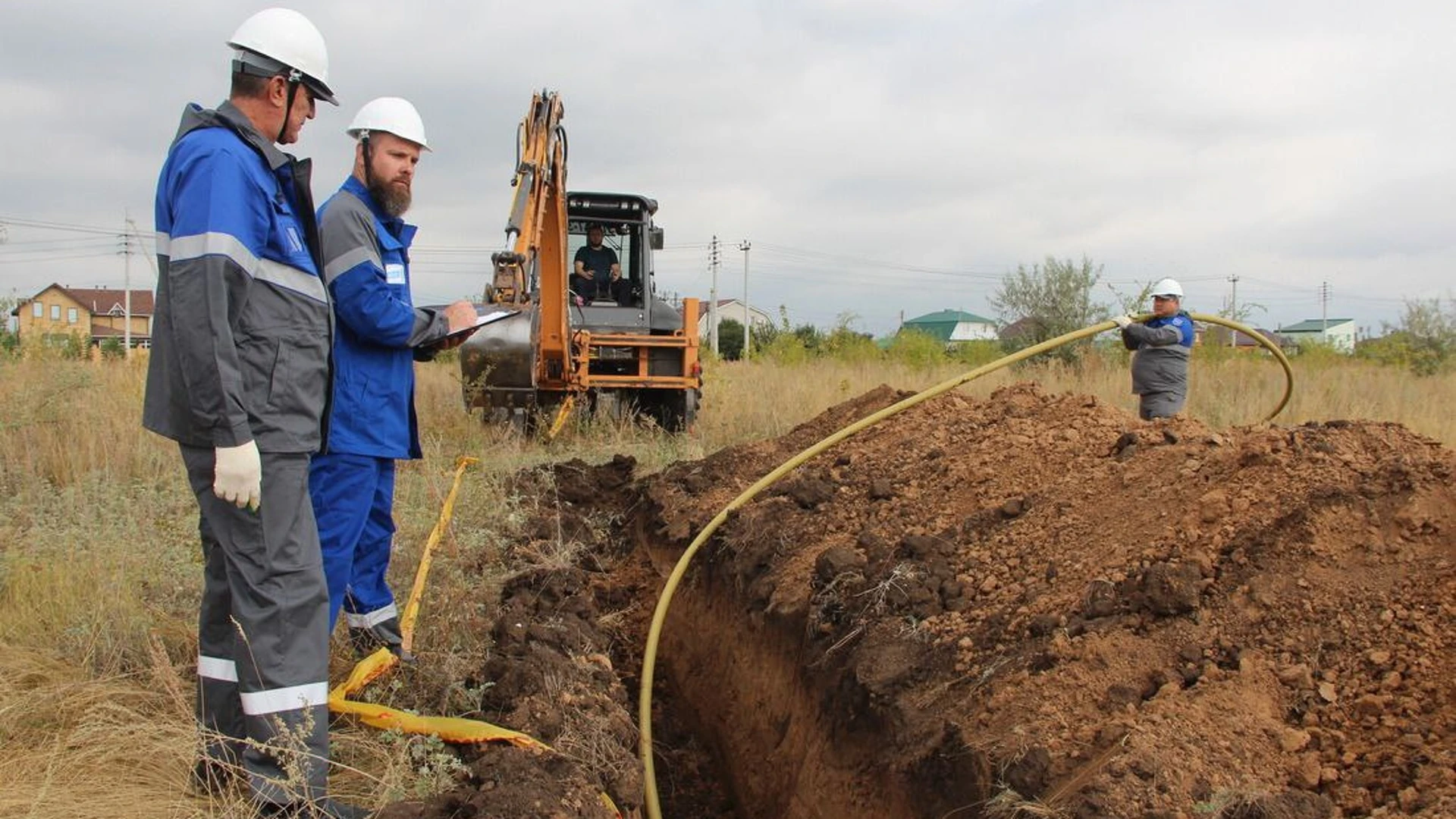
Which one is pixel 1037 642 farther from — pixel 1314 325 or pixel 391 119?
pixel 1314 325

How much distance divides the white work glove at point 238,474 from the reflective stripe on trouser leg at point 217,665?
33cm

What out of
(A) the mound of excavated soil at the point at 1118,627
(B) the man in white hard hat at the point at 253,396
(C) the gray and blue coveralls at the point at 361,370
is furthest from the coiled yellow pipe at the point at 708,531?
(B) the man in white hard hat at the point at 253,396

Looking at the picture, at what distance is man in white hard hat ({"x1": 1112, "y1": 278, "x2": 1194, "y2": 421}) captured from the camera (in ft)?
25.0

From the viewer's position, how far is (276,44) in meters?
3.04

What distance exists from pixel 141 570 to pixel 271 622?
231 centimetres

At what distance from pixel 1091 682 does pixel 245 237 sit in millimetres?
2674

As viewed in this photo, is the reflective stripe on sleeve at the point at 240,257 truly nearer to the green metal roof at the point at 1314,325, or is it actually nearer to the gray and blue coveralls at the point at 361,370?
the gray and blue coveralls at the point at 361,370

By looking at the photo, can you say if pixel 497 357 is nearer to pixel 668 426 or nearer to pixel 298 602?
pixel 668 426

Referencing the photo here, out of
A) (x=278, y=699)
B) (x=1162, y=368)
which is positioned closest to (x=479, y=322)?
(x=278, y=699)

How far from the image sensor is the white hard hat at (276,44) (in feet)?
9.97

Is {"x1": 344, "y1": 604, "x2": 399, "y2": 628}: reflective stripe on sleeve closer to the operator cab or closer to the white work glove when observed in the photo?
the white work glove

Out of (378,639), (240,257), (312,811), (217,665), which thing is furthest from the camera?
(378,639)

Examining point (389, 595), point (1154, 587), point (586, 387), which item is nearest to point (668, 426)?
point (586, 387)

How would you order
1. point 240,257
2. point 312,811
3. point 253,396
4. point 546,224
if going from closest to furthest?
point 312,811, point 240,257, point 253,396, point 546,224
